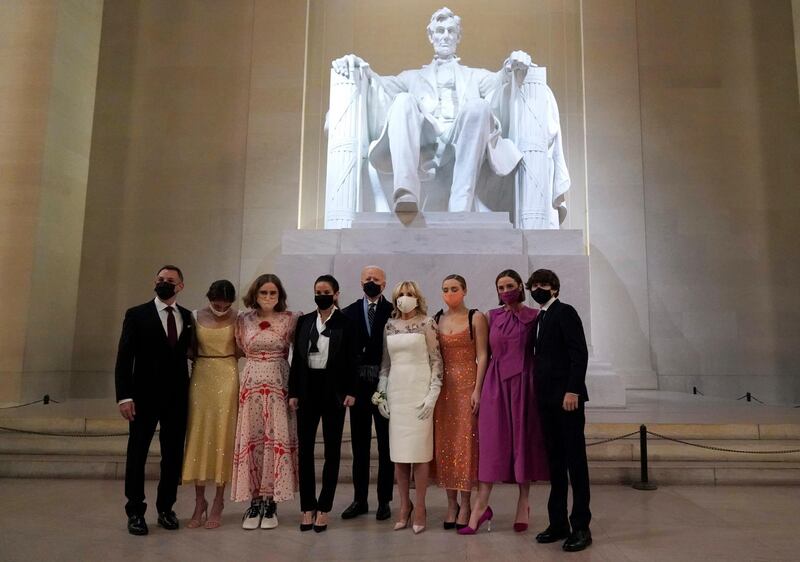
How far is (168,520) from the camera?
133 inches

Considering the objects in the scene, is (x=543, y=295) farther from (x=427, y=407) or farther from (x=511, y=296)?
(x=427, y=407)

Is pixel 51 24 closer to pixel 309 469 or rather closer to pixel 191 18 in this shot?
pixel 191 18

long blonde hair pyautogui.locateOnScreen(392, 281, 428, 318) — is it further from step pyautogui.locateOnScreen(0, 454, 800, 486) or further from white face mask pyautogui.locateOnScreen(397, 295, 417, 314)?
step pyautogui.locateOnScreen(0, 454, 800, 486)

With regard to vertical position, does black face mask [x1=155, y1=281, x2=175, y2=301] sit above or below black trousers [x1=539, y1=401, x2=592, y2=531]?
above

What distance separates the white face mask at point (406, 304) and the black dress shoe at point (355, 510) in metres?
1.15

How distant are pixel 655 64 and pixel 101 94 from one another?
8254mm

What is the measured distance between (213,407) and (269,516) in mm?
668

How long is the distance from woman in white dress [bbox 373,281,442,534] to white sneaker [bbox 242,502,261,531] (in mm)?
740

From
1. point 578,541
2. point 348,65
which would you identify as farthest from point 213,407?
point 348,65

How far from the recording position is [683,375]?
28.2 feet

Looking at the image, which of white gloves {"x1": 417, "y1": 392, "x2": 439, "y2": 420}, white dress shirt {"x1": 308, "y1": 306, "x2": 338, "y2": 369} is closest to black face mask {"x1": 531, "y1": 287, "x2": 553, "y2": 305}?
white gloves {"x1": 417, "y1": 392, "x2": 439, "y2": 420}

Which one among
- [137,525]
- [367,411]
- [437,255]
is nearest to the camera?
[137,525]

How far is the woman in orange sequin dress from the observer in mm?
3393

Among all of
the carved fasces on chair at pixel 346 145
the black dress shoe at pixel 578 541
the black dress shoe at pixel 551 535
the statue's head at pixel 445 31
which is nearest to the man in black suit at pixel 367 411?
the black dress shoe at pixel 551 535
